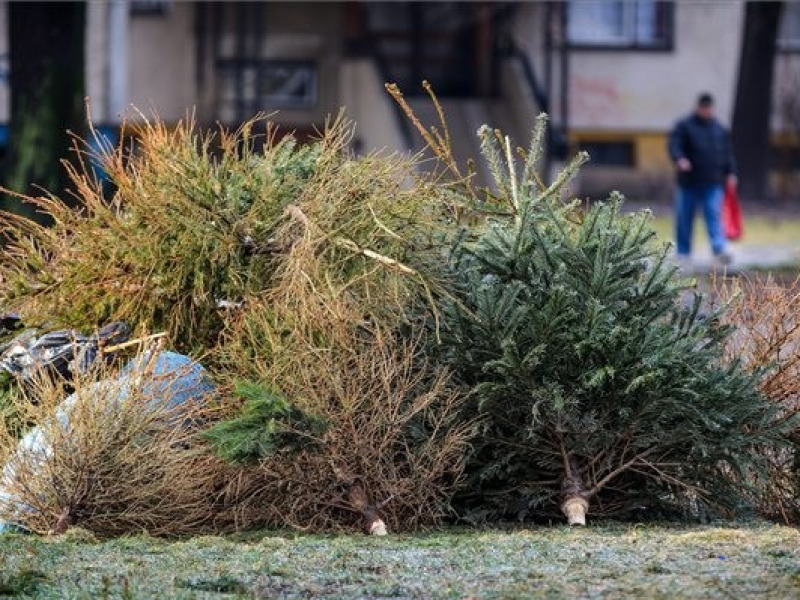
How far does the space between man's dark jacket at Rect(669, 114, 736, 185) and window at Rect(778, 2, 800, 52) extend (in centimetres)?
1540

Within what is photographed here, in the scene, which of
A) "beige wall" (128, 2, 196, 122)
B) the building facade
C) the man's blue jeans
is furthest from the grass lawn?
"beige wall" (128, 2, 196, 122)

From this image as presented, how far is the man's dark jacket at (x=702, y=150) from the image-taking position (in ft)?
71.7

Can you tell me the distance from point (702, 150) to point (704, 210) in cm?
75

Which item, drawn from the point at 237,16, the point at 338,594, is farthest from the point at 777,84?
the point at 338,594

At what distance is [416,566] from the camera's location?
6.34 m

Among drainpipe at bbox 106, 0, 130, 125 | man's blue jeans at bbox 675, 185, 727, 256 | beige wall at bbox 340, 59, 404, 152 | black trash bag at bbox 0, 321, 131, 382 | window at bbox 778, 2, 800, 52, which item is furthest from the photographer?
window at bbox 778, 2, 800, 52

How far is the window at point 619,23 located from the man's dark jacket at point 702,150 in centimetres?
1363

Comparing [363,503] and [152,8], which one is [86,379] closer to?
[363,503]

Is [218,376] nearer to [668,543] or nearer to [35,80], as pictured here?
[668,543]

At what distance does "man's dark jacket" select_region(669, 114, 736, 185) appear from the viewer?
2186 cm

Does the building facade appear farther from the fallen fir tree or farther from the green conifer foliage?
the green conifer foliage

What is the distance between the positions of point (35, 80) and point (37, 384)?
12.0 metres

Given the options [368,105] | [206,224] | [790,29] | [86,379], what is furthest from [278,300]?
[790,29]

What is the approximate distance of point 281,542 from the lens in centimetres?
694
